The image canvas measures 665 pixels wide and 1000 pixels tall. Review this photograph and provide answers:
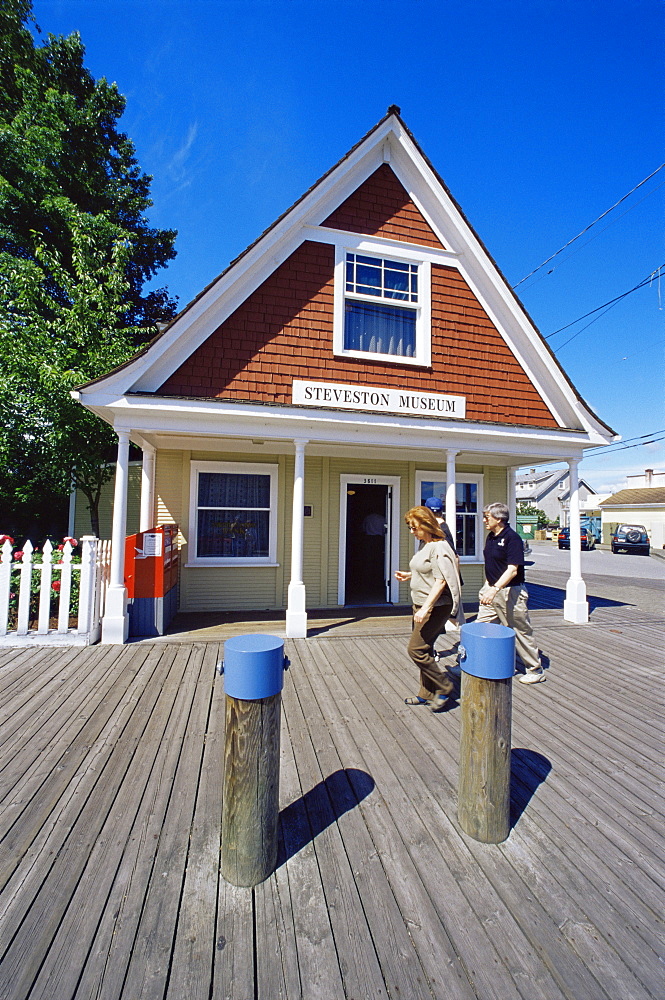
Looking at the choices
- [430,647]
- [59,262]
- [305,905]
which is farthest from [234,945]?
[59,262]

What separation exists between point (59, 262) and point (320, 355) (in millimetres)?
11216

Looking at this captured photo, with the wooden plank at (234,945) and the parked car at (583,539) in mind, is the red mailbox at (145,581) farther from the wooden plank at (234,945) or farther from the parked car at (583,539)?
the parked car at (583,539)

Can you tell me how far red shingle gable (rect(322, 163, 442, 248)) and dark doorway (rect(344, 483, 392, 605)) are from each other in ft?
15.3

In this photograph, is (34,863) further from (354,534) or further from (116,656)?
(354,534)

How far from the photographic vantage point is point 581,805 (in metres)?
2.85

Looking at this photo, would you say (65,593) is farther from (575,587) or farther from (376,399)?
(575,587)

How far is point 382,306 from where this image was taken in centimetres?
766

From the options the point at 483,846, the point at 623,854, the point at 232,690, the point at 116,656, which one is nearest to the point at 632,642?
the point at 623,854

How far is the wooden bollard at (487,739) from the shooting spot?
2.46 meters

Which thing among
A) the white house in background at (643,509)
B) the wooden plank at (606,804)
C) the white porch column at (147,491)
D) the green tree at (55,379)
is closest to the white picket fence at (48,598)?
the white porch column at (147,491)

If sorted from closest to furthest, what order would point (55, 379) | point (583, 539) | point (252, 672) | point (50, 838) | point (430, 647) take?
point (252, 672) < point (50, 838) < point (430, 647) < point (55, 379) < point (583, 539)

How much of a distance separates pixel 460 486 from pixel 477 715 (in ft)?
25.9

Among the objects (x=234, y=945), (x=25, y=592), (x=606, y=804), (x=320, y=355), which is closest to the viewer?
(x=234, y=945)

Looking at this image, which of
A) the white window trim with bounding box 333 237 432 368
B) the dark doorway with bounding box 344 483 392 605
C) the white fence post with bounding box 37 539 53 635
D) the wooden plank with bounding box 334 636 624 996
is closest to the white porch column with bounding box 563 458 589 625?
the dark doorway with bounding box 344 483 392 605
